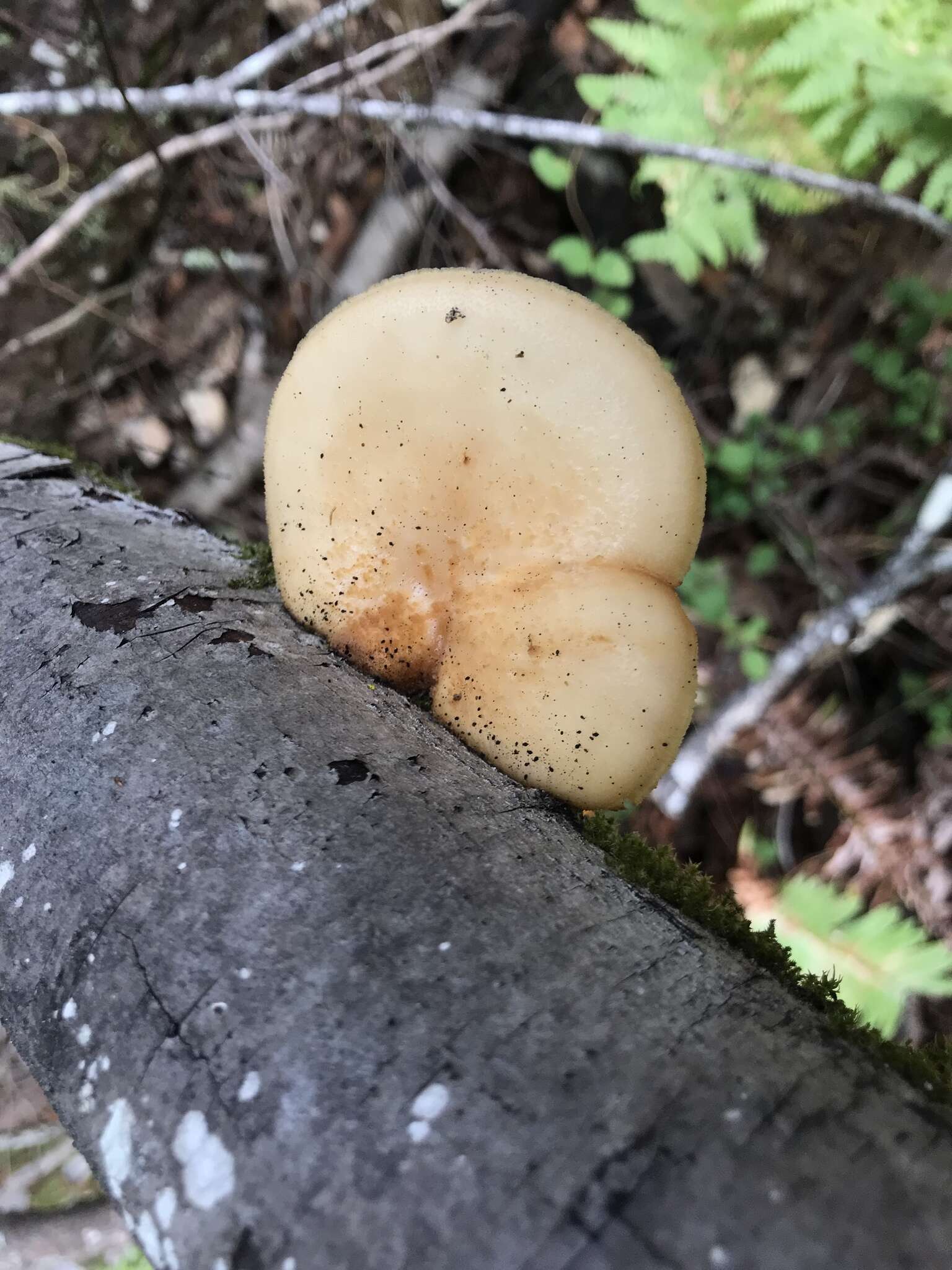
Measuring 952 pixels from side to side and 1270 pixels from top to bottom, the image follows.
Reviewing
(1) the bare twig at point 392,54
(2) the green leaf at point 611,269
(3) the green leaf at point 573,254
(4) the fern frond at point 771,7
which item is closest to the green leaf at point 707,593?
(2) the green leaf at point 611,269

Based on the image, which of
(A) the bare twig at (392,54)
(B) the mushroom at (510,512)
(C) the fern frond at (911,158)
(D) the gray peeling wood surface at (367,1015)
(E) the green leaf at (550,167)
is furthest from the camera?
(E) the green leaf at (550,167)

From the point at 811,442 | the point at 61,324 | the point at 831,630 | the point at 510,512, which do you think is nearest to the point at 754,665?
the point at 831,630

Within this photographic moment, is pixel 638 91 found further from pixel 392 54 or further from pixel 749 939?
pixel 749 939

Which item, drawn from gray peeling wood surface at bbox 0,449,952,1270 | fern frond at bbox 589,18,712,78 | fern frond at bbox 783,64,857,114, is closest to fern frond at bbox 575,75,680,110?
fern frond at bbox 589,18,712,78

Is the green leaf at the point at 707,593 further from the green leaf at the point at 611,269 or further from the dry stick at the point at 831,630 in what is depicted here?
the green leaf at the point at 611,269

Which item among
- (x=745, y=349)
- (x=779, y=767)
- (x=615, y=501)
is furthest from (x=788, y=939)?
(x=745, y=349)
